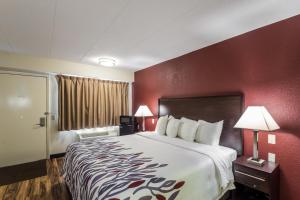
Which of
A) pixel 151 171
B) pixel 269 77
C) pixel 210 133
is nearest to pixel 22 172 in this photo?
pixel 151 171

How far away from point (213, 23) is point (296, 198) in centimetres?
238

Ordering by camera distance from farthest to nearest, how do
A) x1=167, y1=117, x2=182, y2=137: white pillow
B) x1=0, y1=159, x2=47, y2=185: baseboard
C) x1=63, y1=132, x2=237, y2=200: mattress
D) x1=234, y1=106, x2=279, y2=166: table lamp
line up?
1. x1=167, y1=117, x2=182, y2=137: white pillow
2. x1=0, y1=159, x2=47, y2=185: baseboard
3. x1=234, y1=106, x2=279, y2=166: table lamp
4. x1=63, y1=132, x2=237, y2=200: mattress

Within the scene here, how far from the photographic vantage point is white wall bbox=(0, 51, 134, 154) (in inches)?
131

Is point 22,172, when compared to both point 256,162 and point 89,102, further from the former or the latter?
point 256,162

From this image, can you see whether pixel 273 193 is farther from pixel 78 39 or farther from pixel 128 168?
pixel 78 39

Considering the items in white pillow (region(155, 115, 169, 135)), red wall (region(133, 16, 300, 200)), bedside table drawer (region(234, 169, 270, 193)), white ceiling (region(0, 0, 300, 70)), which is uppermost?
white ceiling (region(0, 0, 300, 70))

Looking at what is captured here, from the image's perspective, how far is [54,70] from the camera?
12.3ft

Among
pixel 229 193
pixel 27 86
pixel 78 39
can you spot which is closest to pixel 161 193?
pixel 229 193

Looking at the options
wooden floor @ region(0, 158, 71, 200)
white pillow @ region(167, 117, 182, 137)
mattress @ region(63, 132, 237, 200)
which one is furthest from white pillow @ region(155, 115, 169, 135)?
wooden floor @ region(0, 158, 71, 200)

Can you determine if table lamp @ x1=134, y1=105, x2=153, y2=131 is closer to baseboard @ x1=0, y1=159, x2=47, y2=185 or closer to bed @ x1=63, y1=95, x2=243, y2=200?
bed @ x1=63, y1=95, x2=243, y2=200

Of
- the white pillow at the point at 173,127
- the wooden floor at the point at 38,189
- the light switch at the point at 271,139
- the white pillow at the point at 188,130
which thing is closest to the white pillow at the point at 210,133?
the white pillow at the point at 188,130

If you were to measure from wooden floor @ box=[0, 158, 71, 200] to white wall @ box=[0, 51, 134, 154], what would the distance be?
112 cm

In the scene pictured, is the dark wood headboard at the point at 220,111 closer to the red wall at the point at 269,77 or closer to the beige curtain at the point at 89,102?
the red wall at the point at 269,77

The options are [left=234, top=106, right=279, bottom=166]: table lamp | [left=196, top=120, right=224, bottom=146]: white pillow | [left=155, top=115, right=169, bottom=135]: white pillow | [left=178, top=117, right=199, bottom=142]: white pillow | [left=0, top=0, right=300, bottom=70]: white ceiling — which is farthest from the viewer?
[left=155, top=115, right=169, bottom=135]: white pillow
